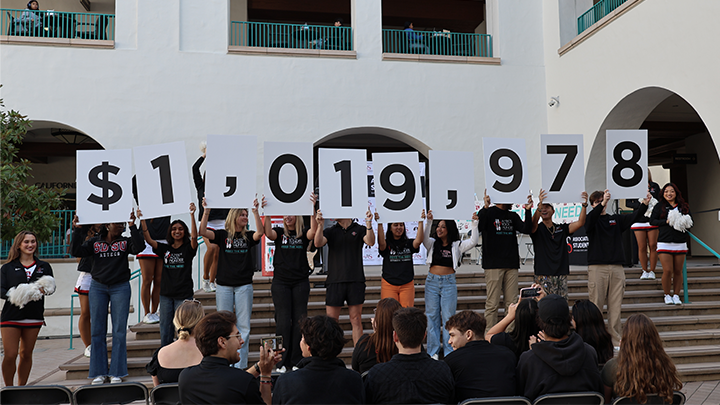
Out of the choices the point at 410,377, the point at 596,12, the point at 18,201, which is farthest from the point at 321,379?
the point at 596,12

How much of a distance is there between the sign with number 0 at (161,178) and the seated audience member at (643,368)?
13.0ft

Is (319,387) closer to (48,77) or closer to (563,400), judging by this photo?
(563,400)

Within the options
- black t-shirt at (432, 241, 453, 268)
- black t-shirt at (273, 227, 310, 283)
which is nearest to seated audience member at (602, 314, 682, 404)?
black t-shirt at (432, 241, 453, 268)

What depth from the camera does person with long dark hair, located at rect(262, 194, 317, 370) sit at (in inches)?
212

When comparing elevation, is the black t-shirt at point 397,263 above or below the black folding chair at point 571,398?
above

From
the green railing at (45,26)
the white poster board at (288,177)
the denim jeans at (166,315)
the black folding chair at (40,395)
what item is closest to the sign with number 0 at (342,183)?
the white poster board at (288,177)

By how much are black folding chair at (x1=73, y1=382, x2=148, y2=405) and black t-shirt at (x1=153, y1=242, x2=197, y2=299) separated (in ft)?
7.59

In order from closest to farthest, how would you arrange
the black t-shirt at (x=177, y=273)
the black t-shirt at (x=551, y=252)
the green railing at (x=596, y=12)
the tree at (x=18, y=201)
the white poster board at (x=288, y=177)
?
1. the white poster board at (x=288, y=177)
2. the black t-shirt at (x=177, y=273)
3. the black t-shirt at (x=551, y=252)
4. the tree at (x=18, y=201)
5. the green railing at (x=596, y=12)

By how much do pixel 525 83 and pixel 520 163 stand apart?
6.73 m

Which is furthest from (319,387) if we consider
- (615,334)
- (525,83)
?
(525,83)

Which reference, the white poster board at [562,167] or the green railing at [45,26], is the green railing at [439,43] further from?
the white poster board at [562,167]

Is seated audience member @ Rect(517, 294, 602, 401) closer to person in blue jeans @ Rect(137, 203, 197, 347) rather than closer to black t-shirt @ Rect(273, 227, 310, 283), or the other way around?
black t-shirt @ Rect(273, 227, 310, 283)

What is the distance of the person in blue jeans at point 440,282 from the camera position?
18.6 ft

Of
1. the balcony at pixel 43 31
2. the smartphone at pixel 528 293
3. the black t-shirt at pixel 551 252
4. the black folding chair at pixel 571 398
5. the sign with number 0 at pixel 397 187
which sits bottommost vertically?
the black folding chair at pixel 571 398
